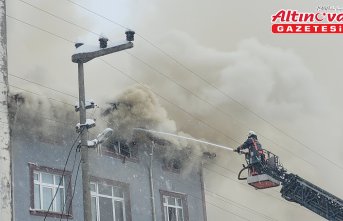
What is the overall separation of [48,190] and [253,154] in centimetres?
587

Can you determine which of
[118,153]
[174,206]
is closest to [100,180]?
[118,153]

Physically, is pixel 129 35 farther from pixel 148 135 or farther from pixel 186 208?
pixel 186 208

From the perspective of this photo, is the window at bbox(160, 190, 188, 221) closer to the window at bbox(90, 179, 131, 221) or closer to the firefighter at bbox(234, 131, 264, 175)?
the window at bbox(90, 179, 131, 221)

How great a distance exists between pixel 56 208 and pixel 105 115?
350 centimetres

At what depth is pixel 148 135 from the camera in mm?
22438

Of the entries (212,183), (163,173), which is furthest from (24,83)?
(212,183)

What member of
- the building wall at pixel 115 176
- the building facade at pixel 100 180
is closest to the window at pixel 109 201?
the building facade at pixel 100 180

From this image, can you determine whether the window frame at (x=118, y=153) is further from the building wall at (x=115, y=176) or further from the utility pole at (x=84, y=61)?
the utility pole at (x=84, y=61)

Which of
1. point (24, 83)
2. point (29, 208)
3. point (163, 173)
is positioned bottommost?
point (29, 208)

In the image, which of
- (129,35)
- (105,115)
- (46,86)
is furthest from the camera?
(105,115)

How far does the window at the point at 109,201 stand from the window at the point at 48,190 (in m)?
1.25

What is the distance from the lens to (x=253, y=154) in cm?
1911

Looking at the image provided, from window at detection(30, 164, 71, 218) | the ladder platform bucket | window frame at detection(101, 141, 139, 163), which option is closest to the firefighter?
the ladder platform bucket

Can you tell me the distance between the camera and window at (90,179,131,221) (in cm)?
2025
